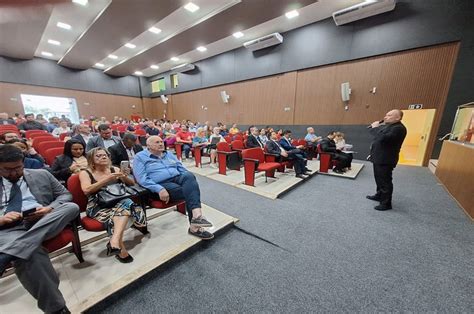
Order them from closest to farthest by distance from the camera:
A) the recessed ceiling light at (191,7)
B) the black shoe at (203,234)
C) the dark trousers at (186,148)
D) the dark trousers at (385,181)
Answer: the black shoe at (203,234), the dark trousers at (385,181), the recessed ceiling light at (191,7), the dark trousers at (186,148)

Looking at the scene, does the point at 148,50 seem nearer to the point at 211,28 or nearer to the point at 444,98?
the point at 211,28

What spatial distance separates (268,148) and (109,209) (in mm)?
3095

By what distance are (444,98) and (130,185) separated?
7673 mm

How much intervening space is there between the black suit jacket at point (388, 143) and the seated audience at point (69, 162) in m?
3.88

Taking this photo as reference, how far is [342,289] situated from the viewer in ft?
4.59

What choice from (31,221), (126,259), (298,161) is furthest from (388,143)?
(31,221)

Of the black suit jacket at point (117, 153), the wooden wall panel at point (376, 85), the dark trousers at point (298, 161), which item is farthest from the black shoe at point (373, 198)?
the wooden wall panel at point (376, 85)

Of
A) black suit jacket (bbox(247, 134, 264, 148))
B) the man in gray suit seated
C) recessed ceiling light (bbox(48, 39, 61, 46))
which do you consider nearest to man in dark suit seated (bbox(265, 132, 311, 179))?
black suit jacket (bbox(247, 134, 264, 148))

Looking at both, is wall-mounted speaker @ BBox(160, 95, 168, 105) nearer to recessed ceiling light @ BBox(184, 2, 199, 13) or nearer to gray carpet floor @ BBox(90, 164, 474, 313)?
recessed ceiling light @ BBox(184, 2, 199, 13)

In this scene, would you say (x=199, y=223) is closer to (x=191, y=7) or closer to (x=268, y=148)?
(x=268, y=148)

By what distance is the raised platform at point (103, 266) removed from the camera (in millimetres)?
1215

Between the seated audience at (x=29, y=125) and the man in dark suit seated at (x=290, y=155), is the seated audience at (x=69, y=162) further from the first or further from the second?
the seated audience at (x=29, y=125)

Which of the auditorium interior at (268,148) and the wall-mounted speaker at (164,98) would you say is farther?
the wall-mounted speaker at (164,98)

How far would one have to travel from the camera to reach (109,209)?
5.17 feet
